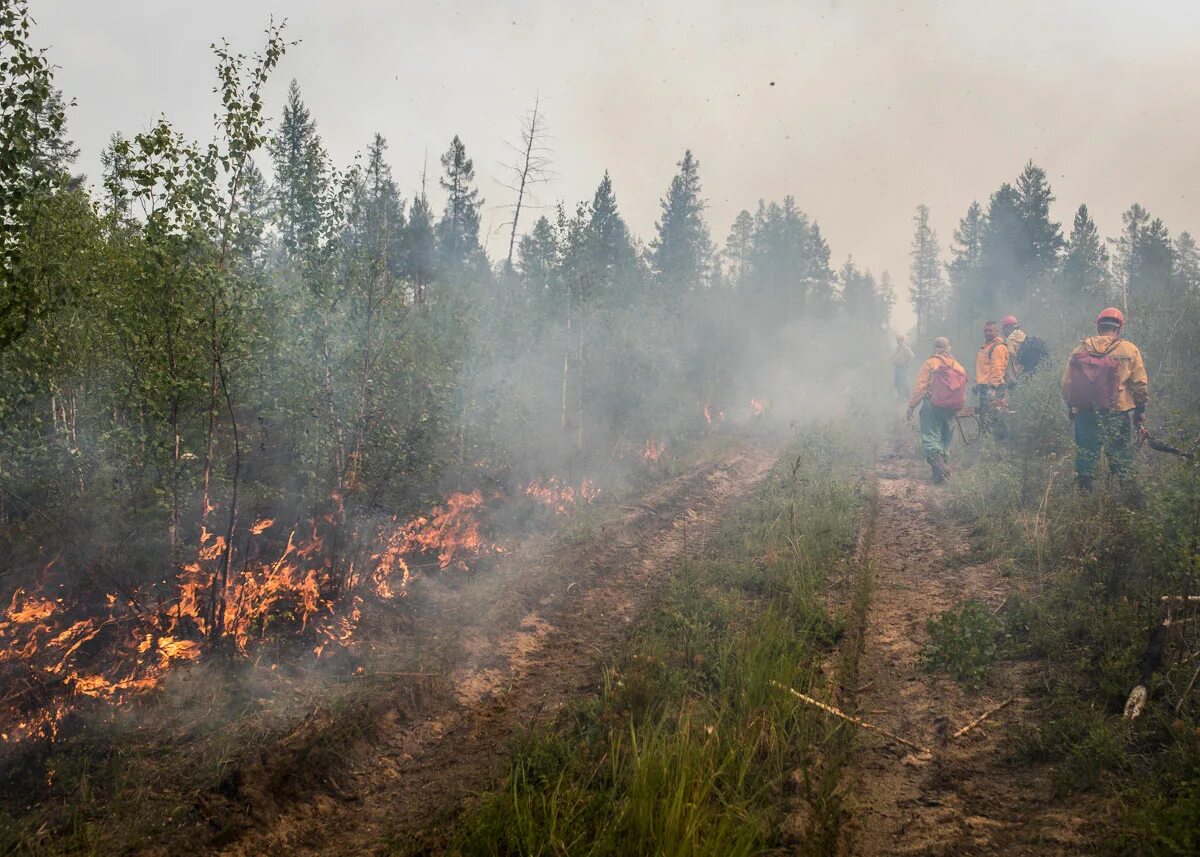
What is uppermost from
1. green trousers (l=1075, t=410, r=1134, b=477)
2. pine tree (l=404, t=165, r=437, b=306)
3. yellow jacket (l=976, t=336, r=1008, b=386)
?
pine tree (l=404, t=165, r=437, b=306)

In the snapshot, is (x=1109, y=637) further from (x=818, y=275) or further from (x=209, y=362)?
(x=818, y=275)

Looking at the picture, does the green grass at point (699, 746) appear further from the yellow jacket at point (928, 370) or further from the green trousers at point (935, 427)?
the yellow jacket at point (928, 370)

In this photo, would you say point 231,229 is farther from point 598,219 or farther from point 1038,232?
point 1038,232

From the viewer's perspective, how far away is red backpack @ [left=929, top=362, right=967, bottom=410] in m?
12.2

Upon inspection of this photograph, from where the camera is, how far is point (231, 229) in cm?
591

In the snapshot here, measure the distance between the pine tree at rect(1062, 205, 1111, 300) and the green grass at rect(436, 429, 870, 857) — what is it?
39.9 metres

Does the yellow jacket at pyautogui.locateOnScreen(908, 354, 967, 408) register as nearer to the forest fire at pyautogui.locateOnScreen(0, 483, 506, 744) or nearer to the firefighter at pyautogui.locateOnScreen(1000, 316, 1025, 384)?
the firefighter at pyautogui.locateOnScreen(1000, 316, 1025, 384)

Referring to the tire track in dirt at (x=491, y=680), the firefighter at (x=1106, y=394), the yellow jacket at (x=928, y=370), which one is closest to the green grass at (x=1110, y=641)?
the firefighter at (x=1106, y=394)

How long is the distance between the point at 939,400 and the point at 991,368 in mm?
2135

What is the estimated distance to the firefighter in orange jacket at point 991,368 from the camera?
13.2m

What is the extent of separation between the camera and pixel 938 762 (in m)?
4.09

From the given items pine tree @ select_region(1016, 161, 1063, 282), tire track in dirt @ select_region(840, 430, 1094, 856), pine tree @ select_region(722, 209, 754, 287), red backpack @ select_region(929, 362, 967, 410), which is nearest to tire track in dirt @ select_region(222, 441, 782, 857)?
tire track in dirt @ select_region(840, 430, 1094, 856)

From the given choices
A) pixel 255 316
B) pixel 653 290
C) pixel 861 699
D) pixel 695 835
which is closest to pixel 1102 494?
pixel 861 699

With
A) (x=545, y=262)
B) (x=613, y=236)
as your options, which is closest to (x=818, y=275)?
(x=613, y=236)
